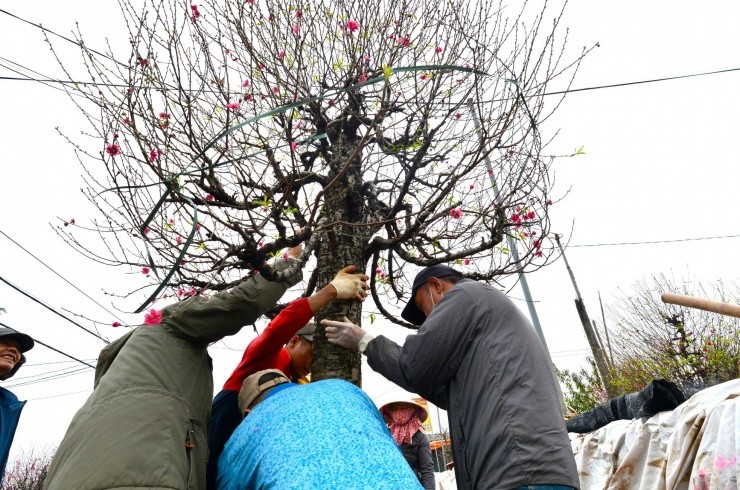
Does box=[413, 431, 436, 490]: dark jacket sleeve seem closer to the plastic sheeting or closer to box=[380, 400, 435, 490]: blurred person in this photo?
box=[380, 400, 435, 490]: blurred person

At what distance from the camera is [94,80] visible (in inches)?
109

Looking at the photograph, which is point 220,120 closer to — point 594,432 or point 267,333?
point 267,333

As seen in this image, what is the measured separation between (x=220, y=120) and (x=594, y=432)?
12.8 feet

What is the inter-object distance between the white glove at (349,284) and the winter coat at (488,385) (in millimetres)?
622

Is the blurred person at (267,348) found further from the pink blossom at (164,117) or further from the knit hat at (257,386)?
the pink blossom at (164,117)

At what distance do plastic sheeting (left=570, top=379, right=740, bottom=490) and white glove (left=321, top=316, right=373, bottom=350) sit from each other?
2.00 meters

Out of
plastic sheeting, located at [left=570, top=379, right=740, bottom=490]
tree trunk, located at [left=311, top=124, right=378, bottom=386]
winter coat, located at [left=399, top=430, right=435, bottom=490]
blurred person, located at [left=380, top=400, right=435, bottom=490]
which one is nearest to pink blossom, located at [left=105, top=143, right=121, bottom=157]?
tree trunk, located at [left=311, top=124, right=378, bottom=386]

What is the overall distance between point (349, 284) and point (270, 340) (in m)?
0.60

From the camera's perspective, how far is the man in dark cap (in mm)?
3365

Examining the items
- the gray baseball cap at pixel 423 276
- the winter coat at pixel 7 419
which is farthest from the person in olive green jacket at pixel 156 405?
the winter coat at pixel 7 419

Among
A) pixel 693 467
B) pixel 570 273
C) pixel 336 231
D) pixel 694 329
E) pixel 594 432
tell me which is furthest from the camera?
pixel 570 273

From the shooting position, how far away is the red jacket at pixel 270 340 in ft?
8.54

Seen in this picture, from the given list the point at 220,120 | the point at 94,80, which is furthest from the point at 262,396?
the point at 220,120

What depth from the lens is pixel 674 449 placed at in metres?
3.11
